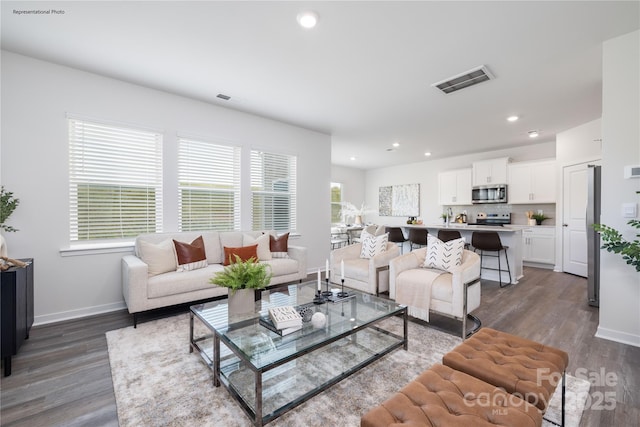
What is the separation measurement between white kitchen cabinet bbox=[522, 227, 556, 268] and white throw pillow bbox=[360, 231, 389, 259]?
4.35 metres

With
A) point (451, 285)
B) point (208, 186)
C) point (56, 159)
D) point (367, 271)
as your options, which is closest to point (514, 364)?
point (451, 285)

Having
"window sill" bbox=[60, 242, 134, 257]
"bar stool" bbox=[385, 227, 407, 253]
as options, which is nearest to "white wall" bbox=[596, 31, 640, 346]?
"bar stool" bbox=[385, 227, 407, 253]

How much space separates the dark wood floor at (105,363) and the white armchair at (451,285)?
610 mm

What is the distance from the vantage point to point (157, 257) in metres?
3.13

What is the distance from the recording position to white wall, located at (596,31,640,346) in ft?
8.16

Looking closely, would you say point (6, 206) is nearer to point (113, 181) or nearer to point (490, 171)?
point (113, 181)

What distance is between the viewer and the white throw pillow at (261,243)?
3.96m

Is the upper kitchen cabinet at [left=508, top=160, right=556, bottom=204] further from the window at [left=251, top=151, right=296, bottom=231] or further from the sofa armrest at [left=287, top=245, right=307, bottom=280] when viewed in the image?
the sofa armrest at [left=287, top=245, right=307, bottom=280]

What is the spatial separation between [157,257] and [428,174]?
24.5ft

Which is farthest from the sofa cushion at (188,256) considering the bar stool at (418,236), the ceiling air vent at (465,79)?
Answer: the bar stool at (418,236)

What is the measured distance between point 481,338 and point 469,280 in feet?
3.63

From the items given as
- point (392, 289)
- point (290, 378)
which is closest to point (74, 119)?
point (290, 378)

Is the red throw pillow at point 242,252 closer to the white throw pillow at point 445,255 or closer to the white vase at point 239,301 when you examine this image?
the white vase at point 239,301

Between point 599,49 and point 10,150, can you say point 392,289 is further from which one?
point 10,150
